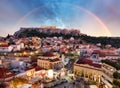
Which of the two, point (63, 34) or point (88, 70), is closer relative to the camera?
point (88, 70)

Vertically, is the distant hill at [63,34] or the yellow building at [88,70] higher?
the distant hill at [63,34]

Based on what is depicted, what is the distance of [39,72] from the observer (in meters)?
9.28

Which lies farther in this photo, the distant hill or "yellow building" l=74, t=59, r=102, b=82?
the distant hill

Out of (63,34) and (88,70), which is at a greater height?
(63,34)

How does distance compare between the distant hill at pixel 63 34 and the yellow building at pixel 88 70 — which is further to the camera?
the distant hill at pixel 63 34

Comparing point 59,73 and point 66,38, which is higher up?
point 66,38

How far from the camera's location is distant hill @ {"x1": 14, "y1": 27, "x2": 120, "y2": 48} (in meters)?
22.3

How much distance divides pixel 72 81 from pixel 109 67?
1520 millimetres

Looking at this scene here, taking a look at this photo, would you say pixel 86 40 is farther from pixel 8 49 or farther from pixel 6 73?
pixel 6 73

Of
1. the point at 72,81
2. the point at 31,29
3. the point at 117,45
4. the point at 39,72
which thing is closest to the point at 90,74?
the point at 72,81

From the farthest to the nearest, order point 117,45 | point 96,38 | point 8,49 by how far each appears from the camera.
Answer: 1. point 96,38
2. point 117,45
3. point 8,49

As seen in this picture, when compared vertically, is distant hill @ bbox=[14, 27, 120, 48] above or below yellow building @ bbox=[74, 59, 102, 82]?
above

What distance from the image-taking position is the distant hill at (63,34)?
22.3 metres

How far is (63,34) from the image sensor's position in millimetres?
26656
